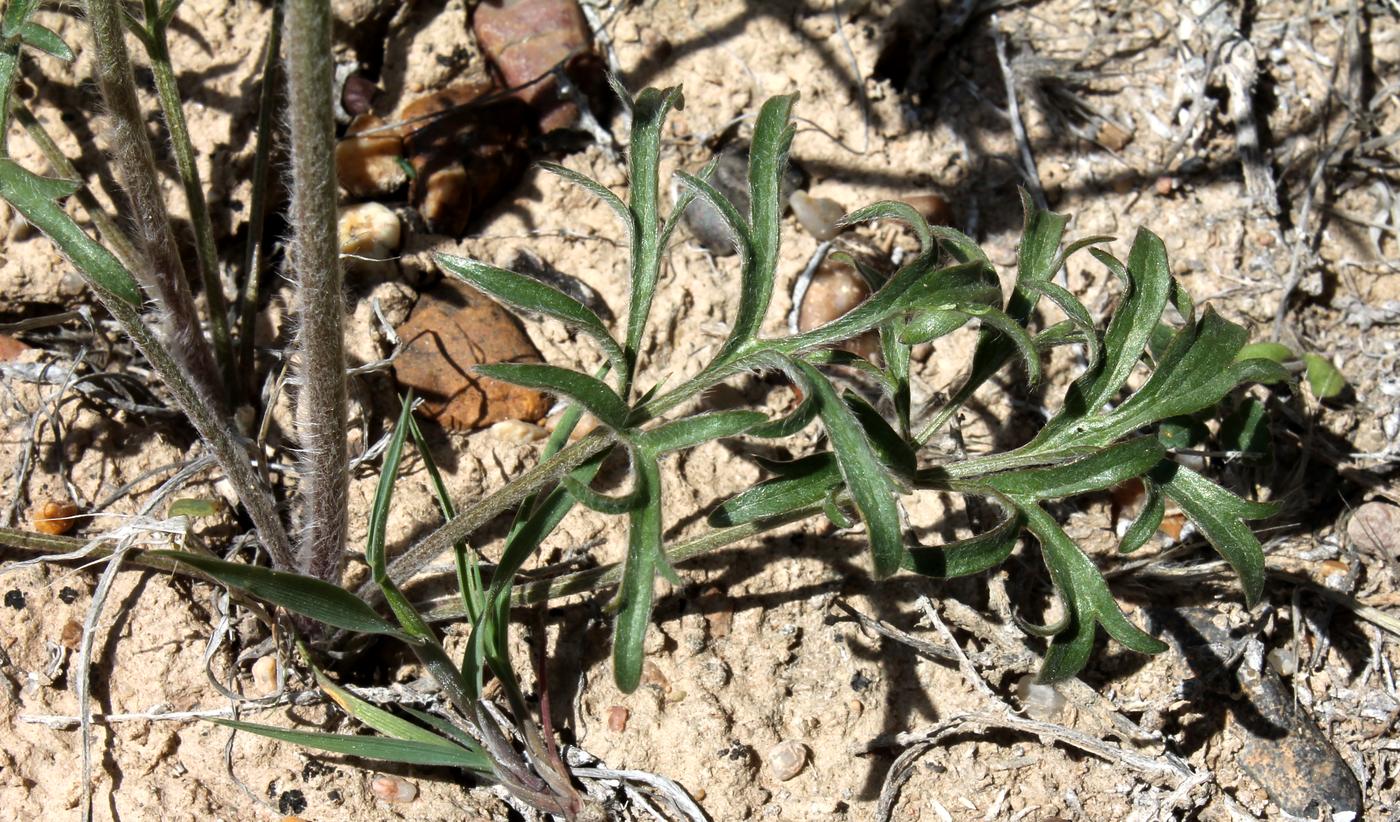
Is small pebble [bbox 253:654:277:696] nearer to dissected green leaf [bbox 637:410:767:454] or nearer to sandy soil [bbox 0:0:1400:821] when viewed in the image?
sandy soil [bbox 0:0:1400:821]

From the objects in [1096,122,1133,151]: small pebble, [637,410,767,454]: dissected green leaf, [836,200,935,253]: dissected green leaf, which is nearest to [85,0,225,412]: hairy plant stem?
[637,410,767,454]: dissected green leaf

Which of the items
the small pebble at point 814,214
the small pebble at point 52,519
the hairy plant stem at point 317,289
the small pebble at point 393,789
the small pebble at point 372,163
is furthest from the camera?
the small pebble at point 814,214

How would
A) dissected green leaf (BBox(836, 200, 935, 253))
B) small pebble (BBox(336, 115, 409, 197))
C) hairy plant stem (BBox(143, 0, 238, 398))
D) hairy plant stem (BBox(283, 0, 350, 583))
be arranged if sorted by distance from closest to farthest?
hairy plant stem (BBox(283, 0, 350, 583)) < dissected green leaf (BBox(836, 200, 935, 253)) < hairy plant stem (BBox(143, 0, 238, 398)) < small pebble (BBox(336, 115, 409, 197))

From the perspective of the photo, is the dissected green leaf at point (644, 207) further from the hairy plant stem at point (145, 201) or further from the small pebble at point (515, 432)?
the hairy plant stem at point (145, 201)

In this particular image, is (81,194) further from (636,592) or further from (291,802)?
(636,592)

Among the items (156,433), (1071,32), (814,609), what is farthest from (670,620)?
(1071,32)

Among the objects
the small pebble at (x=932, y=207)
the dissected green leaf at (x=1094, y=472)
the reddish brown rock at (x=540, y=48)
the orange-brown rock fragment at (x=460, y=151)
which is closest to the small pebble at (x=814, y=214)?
the small pebble at (x=932, y=207)

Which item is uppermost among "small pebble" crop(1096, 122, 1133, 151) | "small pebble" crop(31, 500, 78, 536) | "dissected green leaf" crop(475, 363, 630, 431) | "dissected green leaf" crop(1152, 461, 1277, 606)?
"small pebble" crop(31, 500, 78, 536)
